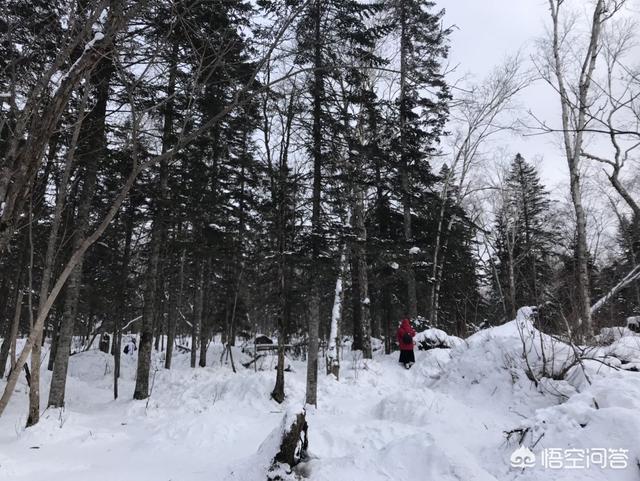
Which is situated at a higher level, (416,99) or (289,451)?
(416,99)

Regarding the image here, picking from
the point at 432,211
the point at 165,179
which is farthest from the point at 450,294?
the point at 165,179

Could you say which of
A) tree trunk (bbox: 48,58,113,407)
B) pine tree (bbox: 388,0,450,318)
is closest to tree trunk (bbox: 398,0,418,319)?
pine tree (bbox: 388,0,450,318)

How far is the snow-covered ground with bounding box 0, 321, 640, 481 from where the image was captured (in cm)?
427

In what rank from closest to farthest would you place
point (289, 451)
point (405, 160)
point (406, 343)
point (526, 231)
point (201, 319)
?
point (289, 451) → point (406, 343) → point (201, 319) → point (405, 160) → point (526, 231)

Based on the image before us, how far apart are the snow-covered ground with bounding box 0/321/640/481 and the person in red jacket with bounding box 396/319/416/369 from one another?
3.15 feet

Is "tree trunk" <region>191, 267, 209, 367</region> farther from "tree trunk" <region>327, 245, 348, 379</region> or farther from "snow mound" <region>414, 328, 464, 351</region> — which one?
"snow mound" <region>414, 328, 464, 351</region>

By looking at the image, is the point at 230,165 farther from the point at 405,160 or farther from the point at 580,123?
the point at 580,123

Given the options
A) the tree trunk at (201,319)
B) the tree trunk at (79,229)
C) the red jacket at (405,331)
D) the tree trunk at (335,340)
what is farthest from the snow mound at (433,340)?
the tree trunk at (79,229)

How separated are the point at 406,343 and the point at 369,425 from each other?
6406mm

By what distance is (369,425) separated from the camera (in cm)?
693

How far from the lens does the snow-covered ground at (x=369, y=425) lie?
4266 mm

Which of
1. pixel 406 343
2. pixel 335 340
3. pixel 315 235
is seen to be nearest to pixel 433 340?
pixel 406 343

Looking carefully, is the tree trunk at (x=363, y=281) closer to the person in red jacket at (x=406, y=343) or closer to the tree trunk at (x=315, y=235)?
the person in red jacket at (x=406, y=343)

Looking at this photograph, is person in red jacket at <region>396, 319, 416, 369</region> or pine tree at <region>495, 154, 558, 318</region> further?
pine tree at <region>495, 154, 558, 318</region>
